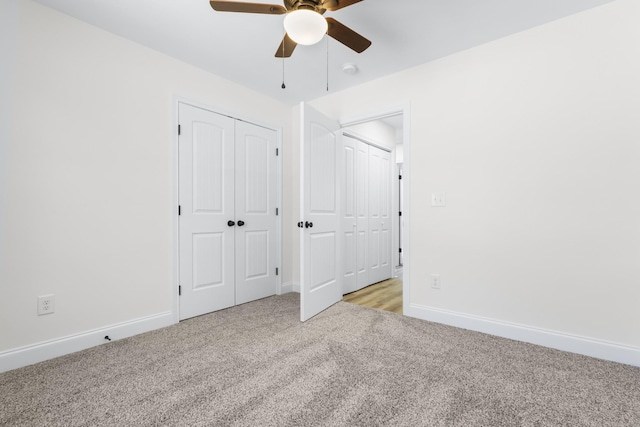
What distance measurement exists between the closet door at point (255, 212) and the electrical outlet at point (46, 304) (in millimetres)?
1502

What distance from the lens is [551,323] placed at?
2170 mm

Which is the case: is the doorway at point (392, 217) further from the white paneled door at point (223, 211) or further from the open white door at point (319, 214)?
the white paneled door at point (223, 211)

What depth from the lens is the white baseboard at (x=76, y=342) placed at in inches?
73.2

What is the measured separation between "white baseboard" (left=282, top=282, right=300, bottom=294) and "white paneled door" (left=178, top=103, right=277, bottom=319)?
176 millimetres

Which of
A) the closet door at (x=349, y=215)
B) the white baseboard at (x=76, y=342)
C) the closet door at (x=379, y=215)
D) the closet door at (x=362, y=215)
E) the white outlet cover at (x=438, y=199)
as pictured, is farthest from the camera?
the closet door at (x=379, y=215)

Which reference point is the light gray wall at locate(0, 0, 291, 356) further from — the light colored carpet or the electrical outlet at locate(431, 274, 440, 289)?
the electrical outlet at locate(431, 274, 440, 289)

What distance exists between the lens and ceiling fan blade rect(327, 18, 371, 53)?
1748 millimetres

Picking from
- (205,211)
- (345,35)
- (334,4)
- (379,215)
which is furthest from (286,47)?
(379,215)

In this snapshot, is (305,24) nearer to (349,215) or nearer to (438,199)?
(438,199)

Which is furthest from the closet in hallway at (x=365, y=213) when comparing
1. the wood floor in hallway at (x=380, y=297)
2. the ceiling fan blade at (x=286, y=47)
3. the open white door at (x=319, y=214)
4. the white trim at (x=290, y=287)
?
the ceiling fan blade at (x=286, y=47)

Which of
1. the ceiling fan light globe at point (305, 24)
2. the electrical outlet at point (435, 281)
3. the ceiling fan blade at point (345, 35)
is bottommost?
Answer: the electrical outlet at point (435, 281)

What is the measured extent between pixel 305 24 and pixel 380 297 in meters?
2.99

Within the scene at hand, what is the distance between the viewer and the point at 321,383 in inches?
65.5

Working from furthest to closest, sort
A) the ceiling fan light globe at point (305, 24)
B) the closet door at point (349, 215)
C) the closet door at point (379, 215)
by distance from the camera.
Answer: the closet door at point (379, 215) → the closet door at point (349, 215) → the ceiling fan light globe at point (305, 24)
